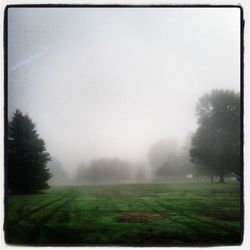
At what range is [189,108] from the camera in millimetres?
5535

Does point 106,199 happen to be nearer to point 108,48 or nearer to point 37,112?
point 37,112

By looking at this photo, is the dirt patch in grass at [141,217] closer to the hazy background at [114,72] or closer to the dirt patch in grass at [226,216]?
the dirt patch in grass at [226,216]

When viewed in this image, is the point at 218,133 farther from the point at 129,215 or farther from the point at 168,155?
the point at 129,215

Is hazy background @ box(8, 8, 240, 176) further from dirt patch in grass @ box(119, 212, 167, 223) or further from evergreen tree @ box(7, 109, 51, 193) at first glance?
dirt patch in grass @ box(119, 212, 167, 223)

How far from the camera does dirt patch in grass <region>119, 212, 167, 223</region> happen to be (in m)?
5.44

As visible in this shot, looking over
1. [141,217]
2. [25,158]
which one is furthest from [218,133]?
[25,158]

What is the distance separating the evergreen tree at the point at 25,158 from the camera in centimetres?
553

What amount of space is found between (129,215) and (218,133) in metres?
1.31

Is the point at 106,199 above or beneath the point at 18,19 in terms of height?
beneath

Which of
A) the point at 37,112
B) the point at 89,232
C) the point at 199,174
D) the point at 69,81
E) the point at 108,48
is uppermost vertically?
the point at 108,48

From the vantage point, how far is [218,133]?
18.2ft

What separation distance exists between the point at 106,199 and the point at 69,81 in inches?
53.3

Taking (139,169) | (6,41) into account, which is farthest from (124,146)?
(6,41)

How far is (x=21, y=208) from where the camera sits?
18.1 feet
